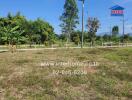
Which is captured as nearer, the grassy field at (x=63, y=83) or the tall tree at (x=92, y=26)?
the grassy field at (x=63, y=83)

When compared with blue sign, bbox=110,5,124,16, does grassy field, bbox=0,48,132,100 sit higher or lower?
lower

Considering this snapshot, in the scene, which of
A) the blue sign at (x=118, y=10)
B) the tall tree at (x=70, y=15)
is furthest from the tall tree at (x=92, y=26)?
the blue sign at (x=118, y=10)

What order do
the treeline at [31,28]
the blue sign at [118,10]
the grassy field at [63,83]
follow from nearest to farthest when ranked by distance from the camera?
1. the grassy field at [63,83]
2. the blue sign at [118,10]
3. the treeline at [31,28]

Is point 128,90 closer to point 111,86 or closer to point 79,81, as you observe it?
point 111,86

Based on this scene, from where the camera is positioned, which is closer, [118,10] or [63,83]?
[63,83]

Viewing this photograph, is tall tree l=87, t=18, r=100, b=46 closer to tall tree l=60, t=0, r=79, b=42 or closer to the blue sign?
tall tree l=60, t=0, r=79, b=42

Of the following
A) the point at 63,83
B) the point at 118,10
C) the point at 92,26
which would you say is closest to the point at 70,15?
the point at 92,26

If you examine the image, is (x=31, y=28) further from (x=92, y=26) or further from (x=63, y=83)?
(x=63, y=83)

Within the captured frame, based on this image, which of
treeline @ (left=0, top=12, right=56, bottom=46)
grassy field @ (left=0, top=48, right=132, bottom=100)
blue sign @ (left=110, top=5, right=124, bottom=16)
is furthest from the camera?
treeline @ (left=0, top=12, right=56, bottom=46)

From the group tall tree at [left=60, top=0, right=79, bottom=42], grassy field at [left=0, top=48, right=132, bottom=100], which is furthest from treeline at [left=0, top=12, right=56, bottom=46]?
grassy field at [left=0, top=48, right=132, bottom=100]

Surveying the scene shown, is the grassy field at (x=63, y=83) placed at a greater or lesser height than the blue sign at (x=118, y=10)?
lesser

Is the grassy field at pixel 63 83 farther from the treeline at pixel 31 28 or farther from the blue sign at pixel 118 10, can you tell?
the treeline at pixel 31 28

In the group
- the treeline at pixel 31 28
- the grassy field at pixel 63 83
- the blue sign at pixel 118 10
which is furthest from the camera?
the treeline at pixel 31 28

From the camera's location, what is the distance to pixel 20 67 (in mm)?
13906
